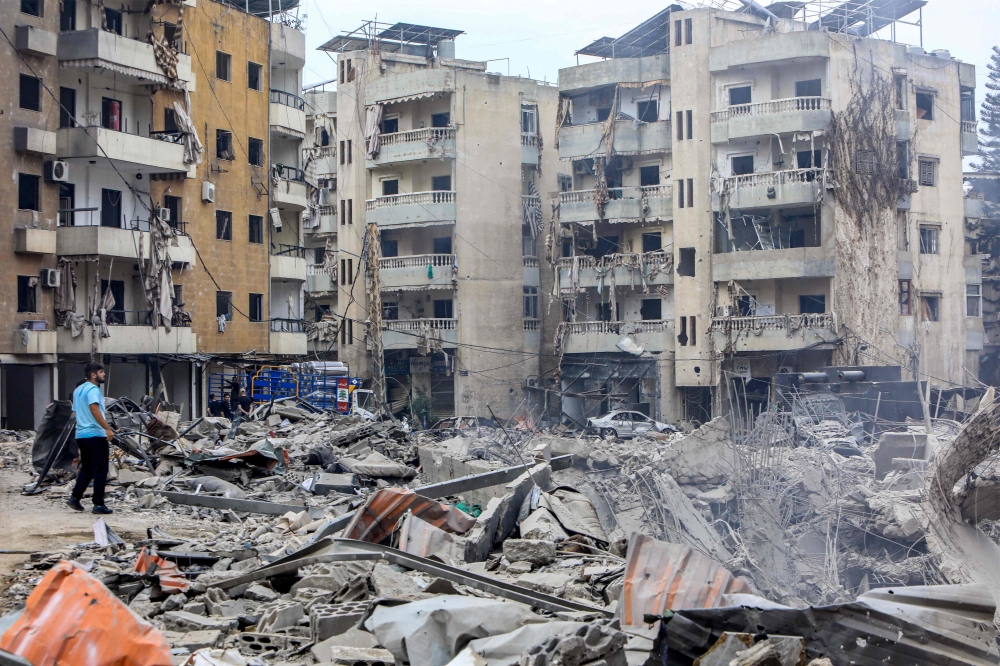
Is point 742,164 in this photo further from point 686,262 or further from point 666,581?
point 666,581

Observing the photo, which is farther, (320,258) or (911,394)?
(320,258)

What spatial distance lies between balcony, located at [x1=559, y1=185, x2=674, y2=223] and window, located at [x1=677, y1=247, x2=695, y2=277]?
5.18 ft

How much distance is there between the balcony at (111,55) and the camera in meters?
28.3

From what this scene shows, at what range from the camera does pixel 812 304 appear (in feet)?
119

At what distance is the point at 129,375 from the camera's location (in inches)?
1246

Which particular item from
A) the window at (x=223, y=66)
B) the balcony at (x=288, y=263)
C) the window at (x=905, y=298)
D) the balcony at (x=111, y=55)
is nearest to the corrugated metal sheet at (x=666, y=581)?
the balcony at (x=111, y=55)

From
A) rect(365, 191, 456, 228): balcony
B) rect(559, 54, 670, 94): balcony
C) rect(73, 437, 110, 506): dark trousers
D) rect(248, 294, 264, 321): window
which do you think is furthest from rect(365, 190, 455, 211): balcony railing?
rect(73, 437, 110, 506): dark trousers

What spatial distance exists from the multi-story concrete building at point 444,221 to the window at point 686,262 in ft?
25.0

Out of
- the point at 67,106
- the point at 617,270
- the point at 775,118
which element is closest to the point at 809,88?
the point at 775,118

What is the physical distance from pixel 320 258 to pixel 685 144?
729 inches

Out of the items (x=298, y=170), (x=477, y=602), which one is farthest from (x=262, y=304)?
(x=477, y=602)

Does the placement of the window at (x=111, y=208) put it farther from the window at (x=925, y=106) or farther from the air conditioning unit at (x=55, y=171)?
the window at (x=925, y=106)

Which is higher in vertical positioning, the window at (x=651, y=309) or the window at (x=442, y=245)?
the window at (x=442, y=245)

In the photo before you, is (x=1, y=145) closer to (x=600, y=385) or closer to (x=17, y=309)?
(x=17, y=309)
